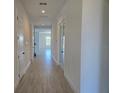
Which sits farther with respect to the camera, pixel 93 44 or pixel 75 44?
pixel 75 44

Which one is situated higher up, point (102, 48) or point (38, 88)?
point (102, 48)

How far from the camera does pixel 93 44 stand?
319 centimetres

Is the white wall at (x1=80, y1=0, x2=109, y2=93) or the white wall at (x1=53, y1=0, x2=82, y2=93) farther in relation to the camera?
the white wall at (x1=53, y1=0, x2=82, y2=93)

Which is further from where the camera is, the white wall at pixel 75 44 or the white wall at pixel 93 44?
the white wall at pixel 75 44

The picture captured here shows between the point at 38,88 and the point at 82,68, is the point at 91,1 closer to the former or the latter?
the point at 82,68

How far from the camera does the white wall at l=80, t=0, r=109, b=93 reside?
3176 millimetres

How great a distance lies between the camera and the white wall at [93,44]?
318cm
